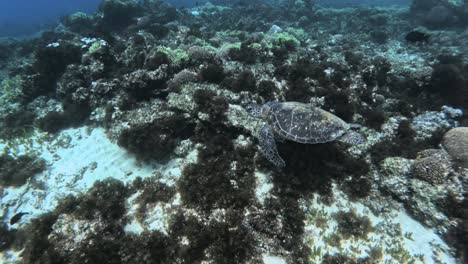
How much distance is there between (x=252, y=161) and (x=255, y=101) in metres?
3.11

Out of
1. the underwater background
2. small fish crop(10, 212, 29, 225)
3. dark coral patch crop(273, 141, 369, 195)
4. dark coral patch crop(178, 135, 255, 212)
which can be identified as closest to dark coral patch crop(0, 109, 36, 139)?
the underwater background

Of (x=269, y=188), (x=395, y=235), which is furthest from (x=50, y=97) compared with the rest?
(x=395, y=235)

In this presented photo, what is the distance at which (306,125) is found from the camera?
7242mm

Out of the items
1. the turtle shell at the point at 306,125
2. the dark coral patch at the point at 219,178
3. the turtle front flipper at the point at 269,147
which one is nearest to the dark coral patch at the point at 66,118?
the dark coral patch at the point at 219,178

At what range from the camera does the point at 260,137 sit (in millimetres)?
7664

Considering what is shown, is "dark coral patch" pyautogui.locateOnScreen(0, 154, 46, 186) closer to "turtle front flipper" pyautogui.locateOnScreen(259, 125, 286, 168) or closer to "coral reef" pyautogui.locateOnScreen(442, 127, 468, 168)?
"turtle front flipper" pyautogui.locateOnScreen(259, 125, 286, 168)

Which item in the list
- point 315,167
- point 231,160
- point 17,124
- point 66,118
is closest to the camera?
point 315,167

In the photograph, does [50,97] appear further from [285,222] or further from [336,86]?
[336,86]

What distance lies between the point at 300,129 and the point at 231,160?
2.52 m

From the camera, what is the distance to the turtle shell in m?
7.14

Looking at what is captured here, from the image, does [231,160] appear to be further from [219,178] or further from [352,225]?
[352,225]

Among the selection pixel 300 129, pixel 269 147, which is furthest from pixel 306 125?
pixel 269 147

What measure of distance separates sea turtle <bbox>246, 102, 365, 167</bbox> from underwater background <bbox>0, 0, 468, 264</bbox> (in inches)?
1.8

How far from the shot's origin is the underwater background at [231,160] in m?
6.22
